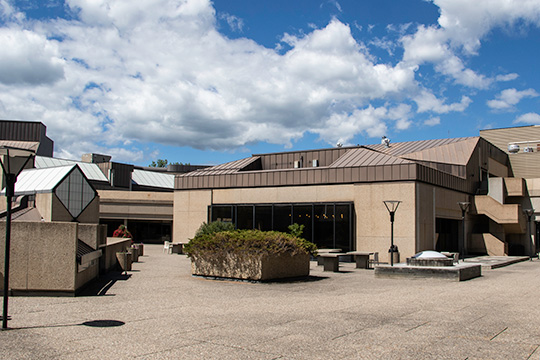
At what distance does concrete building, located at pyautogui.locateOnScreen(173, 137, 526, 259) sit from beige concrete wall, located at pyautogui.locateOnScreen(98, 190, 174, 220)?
1141 cm

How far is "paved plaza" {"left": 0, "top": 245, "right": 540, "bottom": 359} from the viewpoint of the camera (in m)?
7.43

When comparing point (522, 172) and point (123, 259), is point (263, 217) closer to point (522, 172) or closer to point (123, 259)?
point (123, 259)

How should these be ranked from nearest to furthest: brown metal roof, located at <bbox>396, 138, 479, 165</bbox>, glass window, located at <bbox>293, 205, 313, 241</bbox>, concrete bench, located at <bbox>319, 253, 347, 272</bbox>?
concrete bench, located at <bbox>319, 253, 347, 272</bbox> → glass window, located at <bbox>293, 205, 313, 241</bbox> → brown metal roof, located at <bbox>396, 138, 479, 165</bbox>

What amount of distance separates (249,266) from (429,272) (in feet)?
23.1

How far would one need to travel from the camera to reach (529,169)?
1930 inches

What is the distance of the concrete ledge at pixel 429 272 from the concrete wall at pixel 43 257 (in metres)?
11.8

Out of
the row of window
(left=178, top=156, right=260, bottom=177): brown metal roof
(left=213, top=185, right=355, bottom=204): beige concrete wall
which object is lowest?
the row of window

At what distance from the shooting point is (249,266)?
57.2ft

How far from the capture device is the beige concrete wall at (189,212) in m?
37.5

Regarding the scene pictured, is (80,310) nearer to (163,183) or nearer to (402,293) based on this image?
(402,293)

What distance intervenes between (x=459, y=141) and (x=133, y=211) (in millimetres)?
31005

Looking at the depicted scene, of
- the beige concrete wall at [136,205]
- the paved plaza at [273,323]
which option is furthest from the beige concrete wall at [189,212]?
the paved plaza at [273,323]

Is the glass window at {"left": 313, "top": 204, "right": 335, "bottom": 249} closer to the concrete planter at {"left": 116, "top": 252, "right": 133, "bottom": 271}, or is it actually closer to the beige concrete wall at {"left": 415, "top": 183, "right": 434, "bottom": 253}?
the beige concrete wall at {"left": 415, "top": 183, "right": 434, "bottom": 253}

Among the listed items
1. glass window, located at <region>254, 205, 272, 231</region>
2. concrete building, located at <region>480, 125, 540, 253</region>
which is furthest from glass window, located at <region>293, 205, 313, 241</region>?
concrete building, located at <region>480, 125, 540, 253</region>
